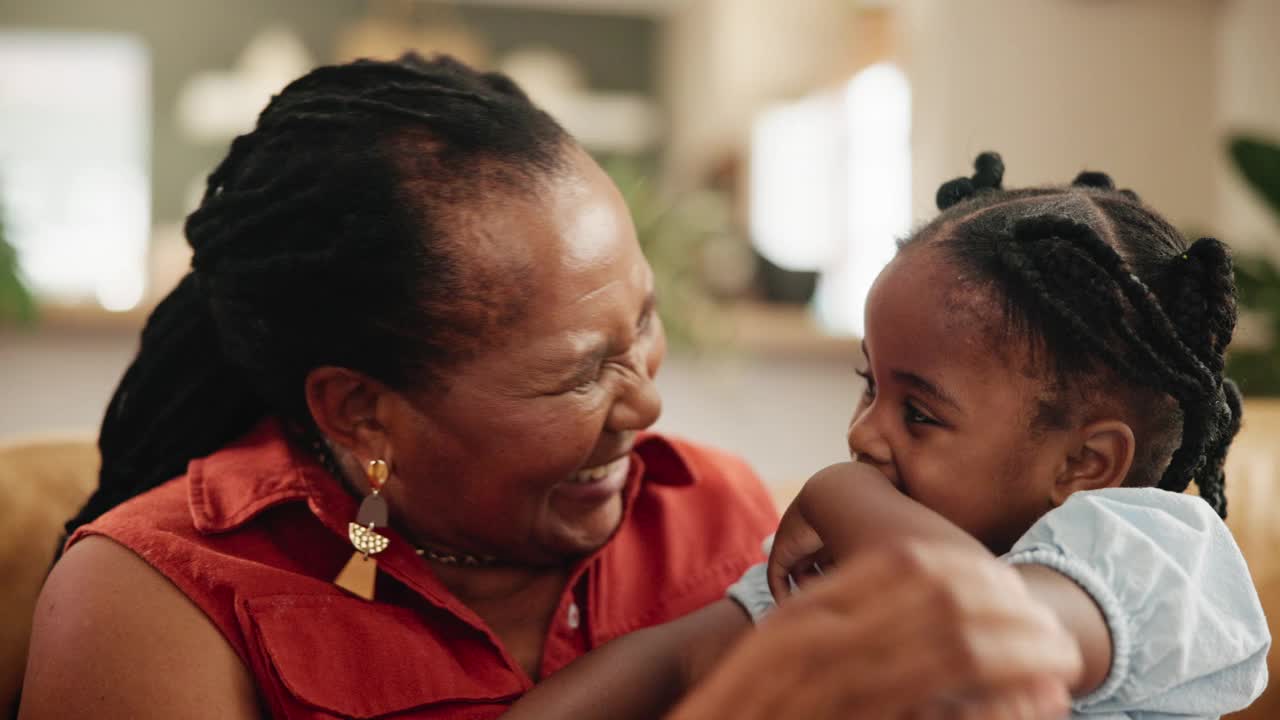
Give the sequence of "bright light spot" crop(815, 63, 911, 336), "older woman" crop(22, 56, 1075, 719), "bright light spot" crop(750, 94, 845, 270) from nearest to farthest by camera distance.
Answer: "older woman" crop(22, 56, 1075, 719), "bright light spot" crop(815, 63, 911, 336), "bright light spot" crop(750, 94, 845, 270)

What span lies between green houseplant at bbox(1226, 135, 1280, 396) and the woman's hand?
1.98 meters

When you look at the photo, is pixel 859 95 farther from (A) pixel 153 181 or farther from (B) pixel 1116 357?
(A) pixel 153 181

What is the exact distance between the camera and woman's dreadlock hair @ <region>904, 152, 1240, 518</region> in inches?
37.8

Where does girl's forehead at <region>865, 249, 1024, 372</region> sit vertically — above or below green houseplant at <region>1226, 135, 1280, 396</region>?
above

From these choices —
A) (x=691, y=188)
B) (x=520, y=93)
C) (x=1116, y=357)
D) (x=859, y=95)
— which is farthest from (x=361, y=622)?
(x=691, y=188)

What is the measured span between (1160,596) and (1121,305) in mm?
242

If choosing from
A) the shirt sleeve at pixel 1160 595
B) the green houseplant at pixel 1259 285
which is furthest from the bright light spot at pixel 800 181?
the shirt sleeve at pixel 1160 595

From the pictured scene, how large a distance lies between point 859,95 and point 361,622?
3870 millimetres

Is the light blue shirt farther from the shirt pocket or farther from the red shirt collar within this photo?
the red shirt collar

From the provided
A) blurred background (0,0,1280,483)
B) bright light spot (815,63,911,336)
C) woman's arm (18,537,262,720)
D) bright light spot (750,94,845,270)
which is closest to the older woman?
woman's arm (18,537,262,720)

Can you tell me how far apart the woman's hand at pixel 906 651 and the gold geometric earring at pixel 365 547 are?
0.58 metres

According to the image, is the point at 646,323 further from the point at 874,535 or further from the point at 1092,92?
the point at 1092,92

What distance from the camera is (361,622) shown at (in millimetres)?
1131

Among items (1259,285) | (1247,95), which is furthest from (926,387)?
(1247,95)
